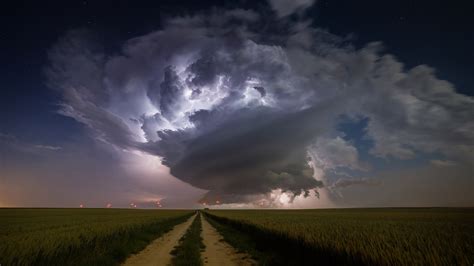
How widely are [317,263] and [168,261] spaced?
293 inches

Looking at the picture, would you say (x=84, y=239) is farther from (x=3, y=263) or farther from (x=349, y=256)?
(x=349, y=256)

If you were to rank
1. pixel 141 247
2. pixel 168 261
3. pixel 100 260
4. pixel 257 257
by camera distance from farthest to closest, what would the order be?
pixel 141 247
pixel 257 257
pixel 168 261
pixel 100 260

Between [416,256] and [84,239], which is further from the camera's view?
[84,239]

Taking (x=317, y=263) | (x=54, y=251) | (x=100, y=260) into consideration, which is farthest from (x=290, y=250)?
(x=54, y=251)

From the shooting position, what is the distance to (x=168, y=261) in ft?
44.9

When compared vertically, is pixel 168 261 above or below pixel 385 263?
below

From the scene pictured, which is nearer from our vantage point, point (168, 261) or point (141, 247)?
point (168, 261)

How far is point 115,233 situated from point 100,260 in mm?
7394

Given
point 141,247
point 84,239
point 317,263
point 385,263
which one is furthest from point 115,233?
point 385,263

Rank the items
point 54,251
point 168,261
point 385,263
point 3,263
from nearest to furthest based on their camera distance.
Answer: point 385,263 → point 3,263 → point 54,251 → point 168,261

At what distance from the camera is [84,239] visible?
13758 mm

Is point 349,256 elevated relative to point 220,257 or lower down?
elevated

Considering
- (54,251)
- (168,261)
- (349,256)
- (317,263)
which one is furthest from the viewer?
(168,261)

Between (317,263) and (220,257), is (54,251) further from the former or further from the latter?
(317,263)
